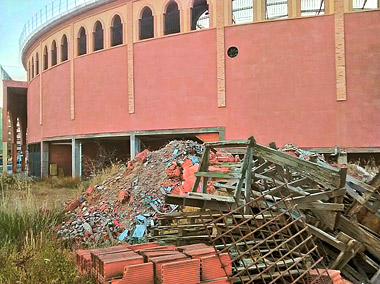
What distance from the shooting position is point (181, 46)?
18938 mm

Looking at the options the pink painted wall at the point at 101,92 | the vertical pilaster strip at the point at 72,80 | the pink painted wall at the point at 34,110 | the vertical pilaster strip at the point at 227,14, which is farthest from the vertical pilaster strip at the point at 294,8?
the pink painted wall at the point at 34,110

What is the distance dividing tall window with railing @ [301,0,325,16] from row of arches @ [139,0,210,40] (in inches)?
180

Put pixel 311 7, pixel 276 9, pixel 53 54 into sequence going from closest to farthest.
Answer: pixel 311 7, pixel 276 9, pixel 53 54

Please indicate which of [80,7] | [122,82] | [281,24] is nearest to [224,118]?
[281,24]

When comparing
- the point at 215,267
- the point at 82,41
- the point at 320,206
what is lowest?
the point at 215,267

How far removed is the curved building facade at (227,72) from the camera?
16.5 metres

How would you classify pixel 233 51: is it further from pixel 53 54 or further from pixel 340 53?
pixel 53 54

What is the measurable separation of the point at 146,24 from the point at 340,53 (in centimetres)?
1005

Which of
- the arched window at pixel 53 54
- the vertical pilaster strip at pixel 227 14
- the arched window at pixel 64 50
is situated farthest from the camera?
the arched window at pixel 53 54

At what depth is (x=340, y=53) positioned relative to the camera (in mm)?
16547

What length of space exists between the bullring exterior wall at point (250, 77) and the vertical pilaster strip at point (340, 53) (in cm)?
4

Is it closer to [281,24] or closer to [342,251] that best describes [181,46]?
[281,24]

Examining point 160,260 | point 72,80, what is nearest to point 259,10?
point 72,80

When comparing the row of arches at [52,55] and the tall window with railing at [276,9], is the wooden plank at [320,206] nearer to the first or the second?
the tall window with railing at [276,9]
